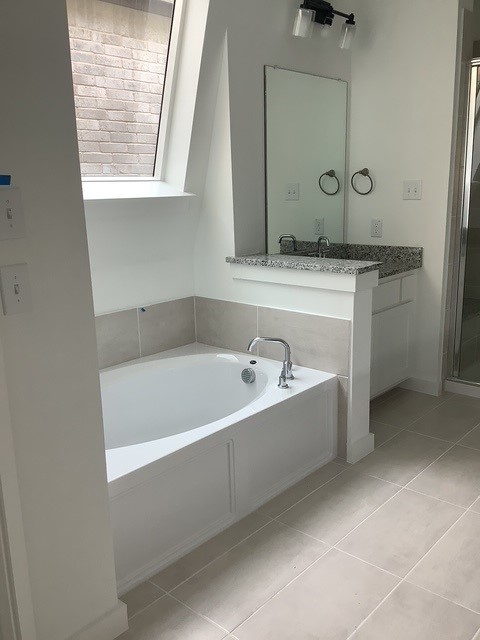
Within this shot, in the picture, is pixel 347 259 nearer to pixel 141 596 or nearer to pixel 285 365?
pixel 285 365

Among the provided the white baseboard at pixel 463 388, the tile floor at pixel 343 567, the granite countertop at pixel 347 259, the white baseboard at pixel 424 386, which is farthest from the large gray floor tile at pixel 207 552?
the white baseboard at pixel 463 388

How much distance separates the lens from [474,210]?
3.44m

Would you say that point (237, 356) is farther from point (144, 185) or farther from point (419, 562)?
point (419, 562)

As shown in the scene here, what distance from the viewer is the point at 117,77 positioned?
8.75 ft

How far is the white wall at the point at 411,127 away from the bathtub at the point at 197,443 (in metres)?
1.13

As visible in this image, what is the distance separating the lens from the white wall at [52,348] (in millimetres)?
1380

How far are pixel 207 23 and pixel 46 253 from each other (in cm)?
170

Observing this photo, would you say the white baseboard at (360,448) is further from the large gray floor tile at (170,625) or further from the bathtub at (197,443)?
the large gray floor tile at (170,625)

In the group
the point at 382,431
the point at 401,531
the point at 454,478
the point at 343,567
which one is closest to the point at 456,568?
the point at 401,531

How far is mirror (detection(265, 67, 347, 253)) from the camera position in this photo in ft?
10.5

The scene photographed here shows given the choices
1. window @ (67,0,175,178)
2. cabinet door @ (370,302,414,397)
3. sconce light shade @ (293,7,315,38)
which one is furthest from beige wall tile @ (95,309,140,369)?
sconce light shade @ (293,7,315,38)

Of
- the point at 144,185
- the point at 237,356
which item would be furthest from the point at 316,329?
the point at 144,185

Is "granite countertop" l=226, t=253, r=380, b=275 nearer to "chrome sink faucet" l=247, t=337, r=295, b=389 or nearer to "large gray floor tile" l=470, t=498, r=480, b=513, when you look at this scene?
"chrome sink faucet" l=247, t=337, r=295, b=389

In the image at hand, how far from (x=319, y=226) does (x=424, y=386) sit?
1182 millimetres
